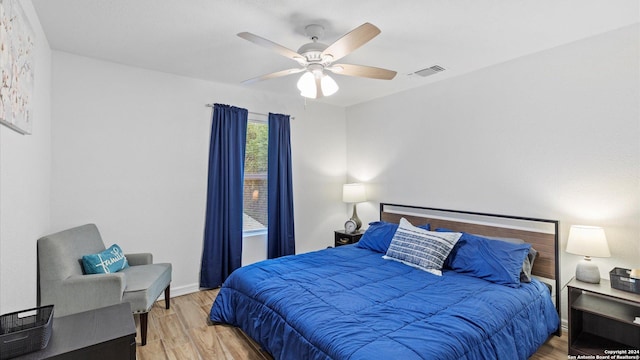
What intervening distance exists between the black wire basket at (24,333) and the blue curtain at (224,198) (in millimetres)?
2217

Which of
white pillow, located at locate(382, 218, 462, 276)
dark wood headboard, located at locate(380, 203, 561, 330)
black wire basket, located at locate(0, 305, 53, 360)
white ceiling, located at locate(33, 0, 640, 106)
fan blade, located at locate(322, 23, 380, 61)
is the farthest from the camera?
white pillow, located at locate(382, 218, 462, 276)

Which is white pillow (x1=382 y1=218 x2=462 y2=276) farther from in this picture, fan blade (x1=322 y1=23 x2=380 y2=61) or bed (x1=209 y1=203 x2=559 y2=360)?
fan blade (x1=322 y1=23 x2=380 y2=61)

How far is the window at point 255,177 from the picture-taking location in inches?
161

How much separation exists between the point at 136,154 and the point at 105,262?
1174 millimetres

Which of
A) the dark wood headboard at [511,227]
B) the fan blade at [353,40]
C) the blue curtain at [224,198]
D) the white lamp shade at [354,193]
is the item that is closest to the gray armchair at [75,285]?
the blue curtain at [224,198]

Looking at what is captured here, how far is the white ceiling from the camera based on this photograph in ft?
6.81

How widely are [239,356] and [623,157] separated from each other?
3.31 meters

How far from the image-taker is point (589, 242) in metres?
2.29

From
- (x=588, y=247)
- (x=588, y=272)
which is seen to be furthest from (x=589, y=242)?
(x=588, y=272)

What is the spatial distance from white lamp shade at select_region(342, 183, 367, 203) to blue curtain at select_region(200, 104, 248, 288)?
150cm

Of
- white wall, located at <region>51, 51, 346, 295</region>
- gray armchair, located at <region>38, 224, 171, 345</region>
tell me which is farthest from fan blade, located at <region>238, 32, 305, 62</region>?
gray armchair, located at <region>38, 224, 171, 345</region>

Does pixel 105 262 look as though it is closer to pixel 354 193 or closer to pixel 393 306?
pixel 393 306

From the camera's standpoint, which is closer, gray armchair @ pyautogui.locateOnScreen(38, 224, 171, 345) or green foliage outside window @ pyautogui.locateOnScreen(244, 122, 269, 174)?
gray armchair @ pyautogui.locateOnScreen(38, 224, 171, 345)

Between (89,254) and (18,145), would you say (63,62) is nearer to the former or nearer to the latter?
(18,145)
